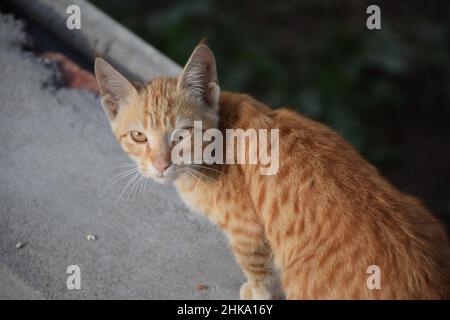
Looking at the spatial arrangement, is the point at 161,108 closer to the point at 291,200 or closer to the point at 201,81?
the point at 201,81

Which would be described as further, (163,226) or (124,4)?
(124,4)

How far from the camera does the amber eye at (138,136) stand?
2.93m

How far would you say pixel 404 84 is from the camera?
7199 millimetres

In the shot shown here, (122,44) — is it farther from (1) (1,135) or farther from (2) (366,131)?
(2) (366,131)

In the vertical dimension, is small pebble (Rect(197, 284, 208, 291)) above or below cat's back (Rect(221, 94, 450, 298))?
below

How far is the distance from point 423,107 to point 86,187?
15.9 ft

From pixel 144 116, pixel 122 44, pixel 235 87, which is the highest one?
pixel 235 87

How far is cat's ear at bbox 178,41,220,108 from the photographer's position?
9.35 ft

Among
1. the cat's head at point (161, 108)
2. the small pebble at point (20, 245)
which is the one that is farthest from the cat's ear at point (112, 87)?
the small pebble at point (20, 245)

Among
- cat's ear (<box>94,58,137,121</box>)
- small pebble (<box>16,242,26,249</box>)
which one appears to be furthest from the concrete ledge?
small pebble (<box>16,242,26,249</box>)

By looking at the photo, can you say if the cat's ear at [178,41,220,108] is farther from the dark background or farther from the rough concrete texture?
the dark background

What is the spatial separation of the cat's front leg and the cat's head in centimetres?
42

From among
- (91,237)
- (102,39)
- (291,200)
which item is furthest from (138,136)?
(102,39)

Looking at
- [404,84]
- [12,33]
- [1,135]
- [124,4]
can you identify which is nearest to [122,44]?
[12,33]
